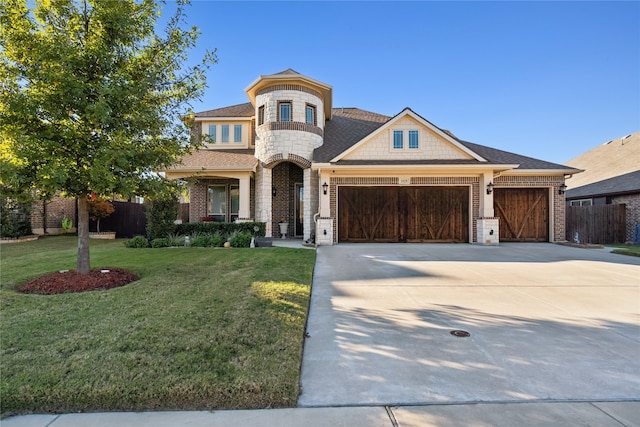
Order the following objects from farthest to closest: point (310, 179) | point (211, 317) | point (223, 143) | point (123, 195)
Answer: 1. point (223, 143)
2. point (310, 179)
3. point (123, 195)
4. point (211, 317)

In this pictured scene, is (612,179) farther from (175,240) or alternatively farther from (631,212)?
(175,240)

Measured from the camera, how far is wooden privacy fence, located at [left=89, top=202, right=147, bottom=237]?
1738cm

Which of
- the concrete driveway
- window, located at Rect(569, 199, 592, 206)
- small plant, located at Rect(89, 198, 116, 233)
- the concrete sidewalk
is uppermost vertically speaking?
window, located at Rect(569, 199, 592, 206)

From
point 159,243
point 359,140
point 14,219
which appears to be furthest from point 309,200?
point 14,219

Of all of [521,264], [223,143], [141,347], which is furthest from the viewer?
[223,143]

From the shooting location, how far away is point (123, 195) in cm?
634

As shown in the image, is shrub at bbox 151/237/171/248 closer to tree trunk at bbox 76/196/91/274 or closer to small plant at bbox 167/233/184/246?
small plant at bbox 167/233/184/246

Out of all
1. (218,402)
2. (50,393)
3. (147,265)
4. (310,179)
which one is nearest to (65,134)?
(147,265)

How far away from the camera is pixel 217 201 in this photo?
16594mm

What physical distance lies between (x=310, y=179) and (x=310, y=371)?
39.1 ft

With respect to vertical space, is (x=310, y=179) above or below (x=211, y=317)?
above

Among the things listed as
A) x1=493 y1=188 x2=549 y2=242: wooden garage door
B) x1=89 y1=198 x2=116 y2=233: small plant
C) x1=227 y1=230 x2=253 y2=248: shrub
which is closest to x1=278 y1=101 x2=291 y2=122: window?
x1=227 y1=230 x2=253 y2=248: shrub

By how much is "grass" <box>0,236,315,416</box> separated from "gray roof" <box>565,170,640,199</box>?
57.2 feet

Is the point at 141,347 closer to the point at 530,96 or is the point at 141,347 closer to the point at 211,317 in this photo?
the point at 211,317
